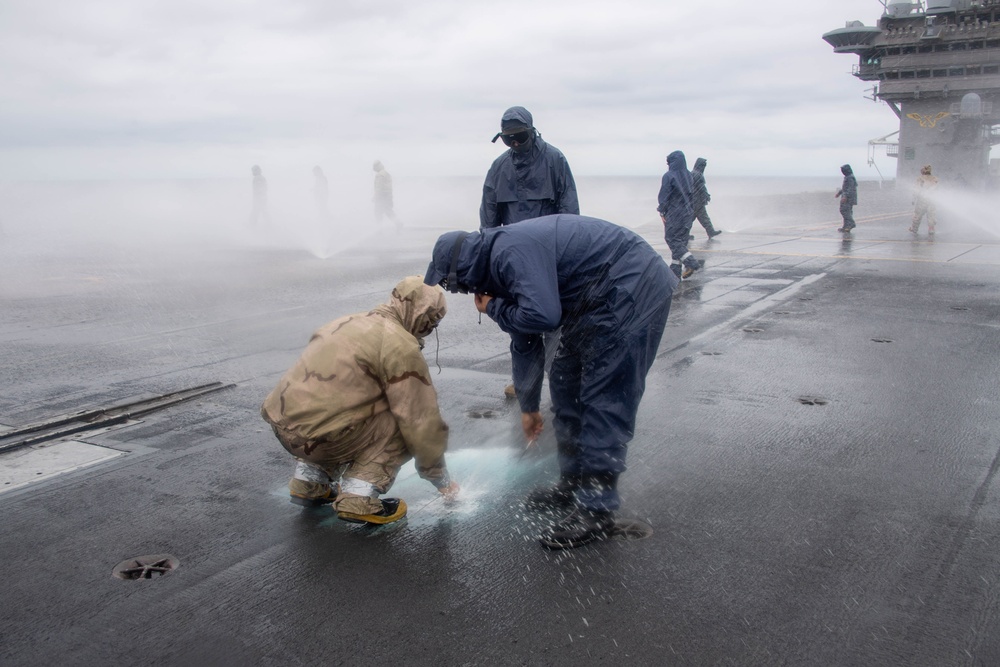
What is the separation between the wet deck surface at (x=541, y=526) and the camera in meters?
2.76

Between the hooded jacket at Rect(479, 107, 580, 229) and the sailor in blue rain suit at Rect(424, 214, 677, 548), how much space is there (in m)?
1.94

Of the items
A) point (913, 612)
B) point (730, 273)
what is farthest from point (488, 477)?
A: point (730, 273)

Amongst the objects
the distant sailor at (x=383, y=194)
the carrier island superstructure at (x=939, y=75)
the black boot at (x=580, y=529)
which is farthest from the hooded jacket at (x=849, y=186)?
the carrier island superstructure at (x=939, y=75)

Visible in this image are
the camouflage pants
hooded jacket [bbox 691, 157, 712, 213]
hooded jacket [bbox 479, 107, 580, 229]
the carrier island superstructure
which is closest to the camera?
the camouflage pants

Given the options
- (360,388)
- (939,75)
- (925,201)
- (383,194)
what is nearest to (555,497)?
(360,388)

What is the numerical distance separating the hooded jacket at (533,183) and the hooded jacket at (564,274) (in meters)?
1.94

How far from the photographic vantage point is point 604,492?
141 inches

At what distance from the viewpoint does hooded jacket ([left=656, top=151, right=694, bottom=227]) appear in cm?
1186

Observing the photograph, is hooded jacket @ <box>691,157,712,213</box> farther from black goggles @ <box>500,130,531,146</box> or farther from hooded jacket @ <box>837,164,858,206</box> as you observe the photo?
black goggles @ <box>500,130,531,146</box>

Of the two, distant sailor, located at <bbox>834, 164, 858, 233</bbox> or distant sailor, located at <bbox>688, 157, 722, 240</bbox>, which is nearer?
distant sailor, located at <bbox>688, 157, 722, 240</bbox>

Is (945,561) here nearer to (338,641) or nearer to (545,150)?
(338,641)

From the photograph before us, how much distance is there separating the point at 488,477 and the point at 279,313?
579 cm

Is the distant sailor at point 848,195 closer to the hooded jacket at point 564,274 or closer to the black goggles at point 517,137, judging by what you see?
the black goggles at point 517,137

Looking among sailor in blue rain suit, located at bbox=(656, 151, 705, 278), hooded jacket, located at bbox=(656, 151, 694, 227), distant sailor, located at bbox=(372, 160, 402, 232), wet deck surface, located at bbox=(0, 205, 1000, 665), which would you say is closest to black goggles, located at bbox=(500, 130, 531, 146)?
wet deck surface, located at bbox=(0, 205, 1000, 665)
